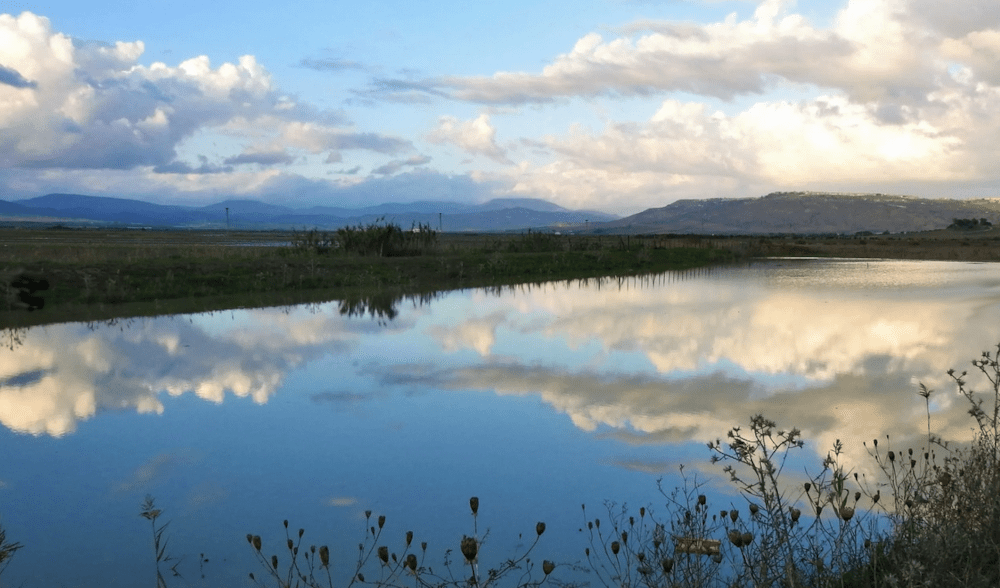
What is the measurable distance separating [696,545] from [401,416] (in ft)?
18.5

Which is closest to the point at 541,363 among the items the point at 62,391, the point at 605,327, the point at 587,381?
the point at 587,381

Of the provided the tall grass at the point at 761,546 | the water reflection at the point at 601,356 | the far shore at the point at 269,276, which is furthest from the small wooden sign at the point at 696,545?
the far shore at the point at 269,276

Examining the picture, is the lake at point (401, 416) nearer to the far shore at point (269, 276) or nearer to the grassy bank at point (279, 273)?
the far shore at point (269, 276)

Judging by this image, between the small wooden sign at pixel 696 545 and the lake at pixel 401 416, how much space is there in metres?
0.98

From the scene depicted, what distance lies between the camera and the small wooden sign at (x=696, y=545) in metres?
3.97

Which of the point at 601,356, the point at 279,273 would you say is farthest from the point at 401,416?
the point at 279,273

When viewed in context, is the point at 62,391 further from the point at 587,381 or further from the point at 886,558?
the point at 886,558

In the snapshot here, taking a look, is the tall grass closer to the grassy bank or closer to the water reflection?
the water reflection

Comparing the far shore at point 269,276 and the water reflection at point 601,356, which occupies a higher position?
the far shore at point 269,276

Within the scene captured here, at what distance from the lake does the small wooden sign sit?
98 cm

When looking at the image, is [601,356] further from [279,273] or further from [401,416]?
[279,273]

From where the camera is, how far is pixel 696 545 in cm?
392

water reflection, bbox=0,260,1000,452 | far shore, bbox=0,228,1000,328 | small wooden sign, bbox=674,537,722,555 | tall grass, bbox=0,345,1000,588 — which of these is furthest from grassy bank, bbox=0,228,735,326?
small wooden sign, bbox=674,537,722,555

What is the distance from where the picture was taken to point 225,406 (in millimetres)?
9750
